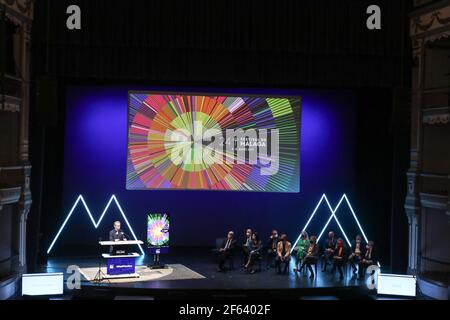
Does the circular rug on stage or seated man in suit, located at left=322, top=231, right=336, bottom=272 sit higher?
seated man in suit, located at left=322, top=231, right=336, bottom=272

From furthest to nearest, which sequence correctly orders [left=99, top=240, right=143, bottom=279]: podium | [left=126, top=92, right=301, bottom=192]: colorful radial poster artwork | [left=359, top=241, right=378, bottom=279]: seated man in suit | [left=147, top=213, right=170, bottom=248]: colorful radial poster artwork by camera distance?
[left=126, top=92, right=301, bottom=192]: colorful radial poster artwork < [left=147, top=213, right=170, bottom=248]: colorful radial poster artwork < [left=359, top=241, right=378, bottom=279]: seated man in suit < [left=99, top=240, right=143, bottom=279]: podium

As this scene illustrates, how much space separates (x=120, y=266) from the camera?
11109mm

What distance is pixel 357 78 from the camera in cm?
1200

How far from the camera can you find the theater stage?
34.3 ft

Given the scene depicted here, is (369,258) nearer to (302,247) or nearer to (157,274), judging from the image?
(302,247)

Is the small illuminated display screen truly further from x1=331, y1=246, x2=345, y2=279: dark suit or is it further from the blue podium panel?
the blue podium panel

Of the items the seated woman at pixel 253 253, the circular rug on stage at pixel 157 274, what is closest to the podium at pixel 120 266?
the circular rug on stage at pixel 157 274

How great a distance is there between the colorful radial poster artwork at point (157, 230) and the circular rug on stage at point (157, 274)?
1.64ft

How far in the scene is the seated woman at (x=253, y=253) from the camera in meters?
11.9

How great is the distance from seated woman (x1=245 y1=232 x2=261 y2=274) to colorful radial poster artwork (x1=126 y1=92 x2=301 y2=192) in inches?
74.2

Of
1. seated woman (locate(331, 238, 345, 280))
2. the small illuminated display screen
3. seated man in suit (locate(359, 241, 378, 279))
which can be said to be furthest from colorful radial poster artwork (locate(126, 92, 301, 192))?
the small illuminated display screen

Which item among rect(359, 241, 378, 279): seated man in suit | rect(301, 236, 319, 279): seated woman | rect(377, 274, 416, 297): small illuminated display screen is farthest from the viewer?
rect(301, 236, 319, 279): seated woman

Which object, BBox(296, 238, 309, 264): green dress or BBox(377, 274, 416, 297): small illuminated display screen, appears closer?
BBox(377, 274, 416, 297): small illuminated display screen

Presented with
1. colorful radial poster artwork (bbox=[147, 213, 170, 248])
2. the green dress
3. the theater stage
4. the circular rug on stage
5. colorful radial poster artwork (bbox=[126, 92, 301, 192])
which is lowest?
the theater stage
